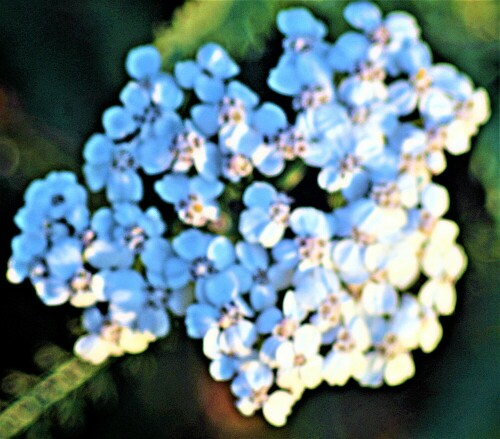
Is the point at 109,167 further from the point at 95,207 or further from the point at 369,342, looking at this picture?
the point at 369,342

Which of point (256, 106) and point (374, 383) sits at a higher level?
point (256, 106)

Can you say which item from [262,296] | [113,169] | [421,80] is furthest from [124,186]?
[421,80]

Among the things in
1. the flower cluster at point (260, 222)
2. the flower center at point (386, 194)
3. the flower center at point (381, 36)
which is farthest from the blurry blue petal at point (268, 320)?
the flower center at point (381, 36)

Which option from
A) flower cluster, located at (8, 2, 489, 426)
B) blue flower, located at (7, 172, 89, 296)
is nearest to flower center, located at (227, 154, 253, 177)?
flower cluster, located at (8, 2, 489, 426)

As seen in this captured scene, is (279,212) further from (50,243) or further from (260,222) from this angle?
(50,243)

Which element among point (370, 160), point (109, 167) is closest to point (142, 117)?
point (109, 167)

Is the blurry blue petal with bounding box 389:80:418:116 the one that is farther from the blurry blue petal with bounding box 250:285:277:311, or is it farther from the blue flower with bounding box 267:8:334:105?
the blurry blue petal with bounding box 250:285:277:311
